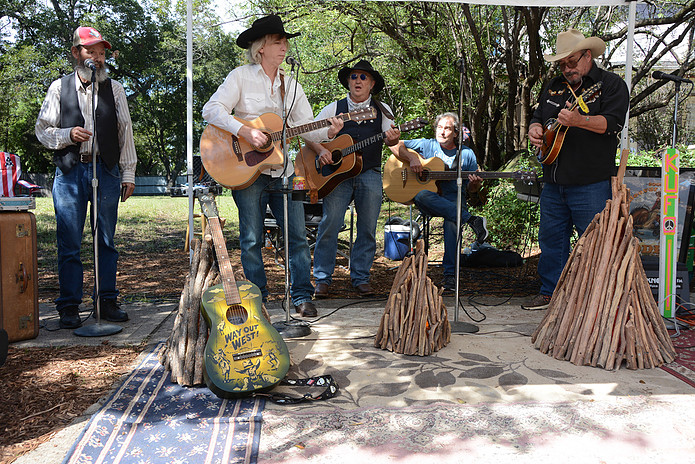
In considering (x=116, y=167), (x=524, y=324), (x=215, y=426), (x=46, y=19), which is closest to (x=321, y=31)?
(x=116, y=167)

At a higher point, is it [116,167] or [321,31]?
[321,31]

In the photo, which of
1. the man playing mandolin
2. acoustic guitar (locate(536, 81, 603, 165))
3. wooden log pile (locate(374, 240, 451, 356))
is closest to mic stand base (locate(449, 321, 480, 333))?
wooden log pile (locate(374, 240, 451, 356))

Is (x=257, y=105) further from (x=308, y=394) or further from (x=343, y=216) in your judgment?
(x=308, y=394)

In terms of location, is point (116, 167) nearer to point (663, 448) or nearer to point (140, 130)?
point (663, 448)

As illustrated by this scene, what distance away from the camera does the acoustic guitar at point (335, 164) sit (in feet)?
15.6

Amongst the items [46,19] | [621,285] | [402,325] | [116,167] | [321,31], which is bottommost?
[402,325]

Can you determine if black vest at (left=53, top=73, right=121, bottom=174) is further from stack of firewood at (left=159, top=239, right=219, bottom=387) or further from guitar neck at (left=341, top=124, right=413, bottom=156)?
guitar neck at (left=341, top=124, right=413, bottom=156)

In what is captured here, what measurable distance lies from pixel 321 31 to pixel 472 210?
4134 millimetres

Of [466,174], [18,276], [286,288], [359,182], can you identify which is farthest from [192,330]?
[466,174]

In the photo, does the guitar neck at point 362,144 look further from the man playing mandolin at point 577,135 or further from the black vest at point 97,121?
the black vest at point 97,121

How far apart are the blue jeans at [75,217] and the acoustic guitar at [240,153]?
0.82m

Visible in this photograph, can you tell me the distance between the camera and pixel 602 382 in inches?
118

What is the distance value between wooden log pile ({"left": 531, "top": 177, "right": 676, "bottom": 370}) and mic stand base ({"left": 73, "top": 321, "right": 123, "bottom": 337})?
2.96m

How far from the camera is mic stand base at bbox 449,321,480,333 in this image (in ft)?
13.0
